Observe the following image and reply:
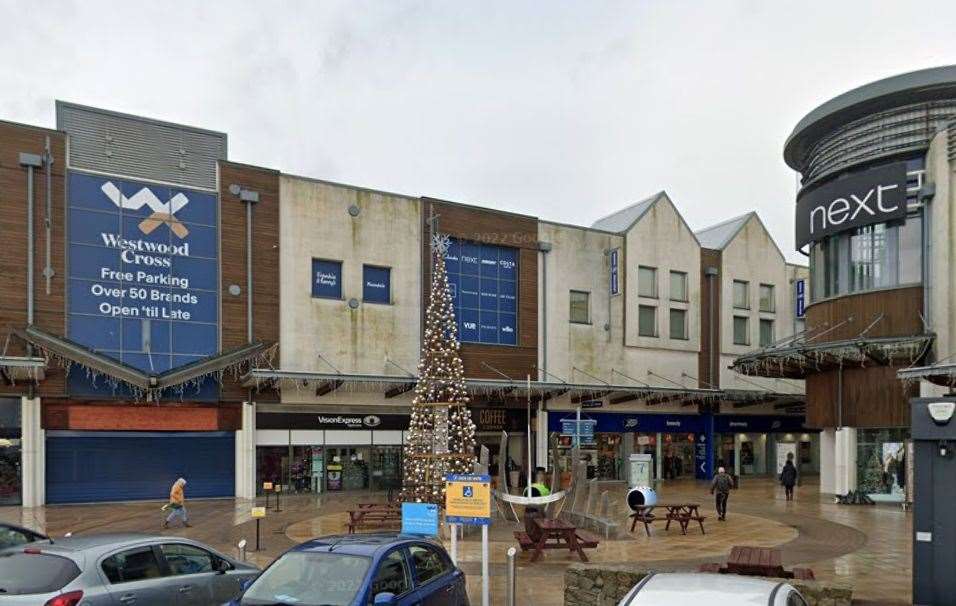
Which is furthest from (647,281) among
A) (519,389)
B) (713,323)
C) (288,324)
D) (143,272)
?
(143,272)

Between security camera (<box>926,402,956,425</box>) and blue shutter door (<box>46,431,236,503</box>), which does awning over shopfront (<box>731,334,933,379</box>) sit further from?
blue shutter door (<box>46,431,236,503</box>)

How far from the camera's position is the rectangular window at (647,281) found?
121 ft

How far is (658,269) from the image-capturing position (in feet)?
122

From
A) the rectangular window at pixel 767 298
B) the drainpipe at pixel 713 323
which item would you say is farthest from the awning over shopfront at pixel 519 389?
the rectangular window at pixel 767 298

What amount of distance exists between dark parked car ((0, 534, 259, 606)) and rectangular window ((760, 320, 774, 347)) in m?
35.4

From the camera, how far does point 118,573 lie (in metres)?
8.24

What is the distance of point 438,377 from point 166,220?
1170 cm

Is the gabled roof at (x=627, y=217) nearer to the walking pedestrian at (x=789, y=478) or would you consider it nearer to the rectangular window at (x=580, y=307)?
the rectangular window at (x=580, y=307)

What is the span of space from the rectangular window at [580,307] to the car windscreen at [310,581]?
2818 cm

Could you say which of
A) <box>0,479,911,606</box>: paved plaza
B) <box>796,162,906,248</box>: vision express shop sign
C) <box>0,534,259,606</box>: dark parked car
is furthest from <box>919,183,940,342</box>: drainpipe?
<box>0,534,259,606</box>: dark parked car

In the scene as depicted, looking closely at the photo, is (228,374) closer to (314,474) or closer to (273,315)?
(273,315)

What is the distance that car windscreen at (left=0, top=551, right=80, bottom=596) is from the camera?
7598mm

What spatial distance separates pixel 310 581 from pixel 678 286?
32758 mm

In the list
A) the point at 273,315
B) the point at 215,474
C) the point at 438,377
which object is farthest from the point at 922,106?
the point at 215,474
